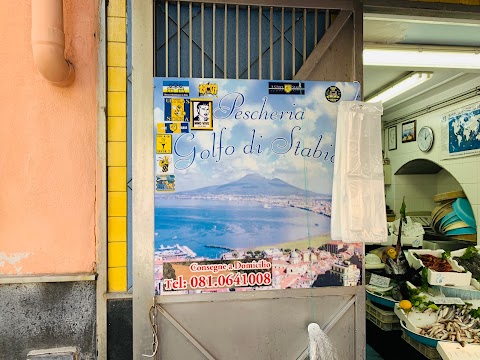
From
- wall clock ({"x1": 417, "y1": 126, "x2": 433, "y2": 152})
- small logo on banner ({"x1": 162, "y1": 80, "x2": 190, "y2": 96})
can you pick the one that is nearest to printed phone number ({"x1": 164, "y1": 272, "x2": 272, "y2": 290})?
small logo on banner ({"x1": 162, "y1": 80, "x2": 190, "y2": 96})

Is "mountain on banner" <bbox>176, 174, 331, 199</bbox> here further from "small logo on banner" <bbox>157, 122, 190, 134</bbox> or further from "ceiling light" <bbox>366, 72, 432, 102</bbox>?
"ceiling light" <bbox>366, 72, 432, 102</bbox>

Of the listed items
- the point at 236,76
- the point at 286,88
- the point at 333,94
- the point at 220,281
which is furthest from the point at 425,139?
the point at 220,281

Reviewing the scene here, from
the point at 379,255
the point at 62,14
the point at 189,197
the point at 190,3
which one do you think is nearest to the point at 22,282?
the point at 189,197

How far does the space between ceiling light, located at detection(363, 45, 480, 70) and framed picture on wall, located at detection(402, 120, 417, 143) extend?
3129mm

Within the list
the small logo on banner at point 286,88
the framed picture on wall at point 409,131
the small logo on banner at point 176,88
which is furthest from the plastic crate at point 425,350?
the framed picture on wall at point 409,131

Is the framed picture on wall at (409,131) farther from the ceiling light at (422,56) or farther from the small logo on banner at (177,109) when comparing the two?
the small logo on banner at (177,109)

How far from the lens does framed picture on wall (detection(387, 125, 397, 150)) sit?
7.04 metres

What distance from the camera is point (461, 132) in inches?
198

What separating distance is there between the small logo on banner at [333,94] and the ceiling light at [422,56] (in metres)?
0.83

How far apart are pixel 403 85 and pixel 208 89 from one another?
11.9 feet

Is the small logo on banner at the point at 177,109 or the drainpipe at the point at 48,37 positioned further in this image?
the small logo on banner at the point at 177,109

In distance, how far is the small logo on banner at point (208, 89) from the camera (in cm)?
219

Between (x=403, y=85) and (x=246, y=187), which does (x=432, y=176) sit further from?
(x=246, y=187)

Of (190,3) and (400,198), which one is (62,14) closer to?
(190,3)
